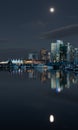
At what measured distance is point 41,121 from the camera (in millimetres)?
14469

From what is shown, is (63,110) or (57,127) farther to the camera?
(63,110)

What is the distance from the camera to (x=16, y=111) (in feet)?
57.6

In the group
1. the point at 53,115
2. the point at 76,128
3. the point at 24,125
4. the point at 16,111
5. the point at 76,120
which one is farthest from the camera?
the point at 16,111

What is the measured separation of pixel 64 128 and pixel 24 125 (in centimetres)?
195

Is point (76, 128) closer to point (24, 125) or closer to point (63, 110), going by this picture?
point (24, 125)

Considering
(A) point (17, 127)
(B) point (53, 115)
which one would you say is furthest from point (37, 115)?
(A) point (17, 127)

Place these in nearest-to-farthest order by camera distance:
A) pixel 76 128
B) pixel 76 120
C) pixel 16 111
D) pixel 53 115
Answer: pixel 76 128, pixel 76 120, pixel 53 115, pixel 16 111

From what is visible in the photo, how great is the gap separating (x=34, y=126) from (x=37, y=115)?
2901 millimetres

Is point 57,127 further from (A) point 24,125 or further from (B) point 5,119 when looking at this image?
(B) point 5,119

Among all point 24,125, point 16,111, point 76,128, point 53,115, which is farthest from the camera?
point 16,111

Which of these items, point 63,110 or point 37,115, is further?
point 63,110

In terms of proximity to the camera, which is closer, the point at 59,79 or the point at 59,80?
the point at 59,80

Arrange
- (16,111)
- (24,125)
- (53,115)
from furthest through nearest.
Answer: (16,111) → (53,115) → (24,125)

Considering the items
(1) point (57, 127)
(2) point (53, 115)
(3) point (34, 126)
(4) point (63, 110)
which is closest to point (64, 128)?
(1) point (57, 127)
